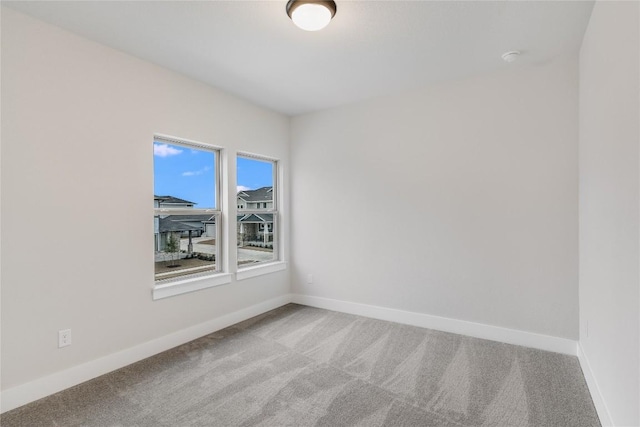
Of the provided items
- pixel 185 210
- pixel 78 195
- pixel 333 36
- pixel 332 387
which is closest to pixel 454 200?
pixel 333 36

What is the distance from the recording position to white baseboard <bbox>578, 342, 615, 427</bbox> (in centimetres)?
181

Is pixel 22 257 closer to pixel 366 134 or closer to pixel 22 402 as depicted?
pixel 22 402

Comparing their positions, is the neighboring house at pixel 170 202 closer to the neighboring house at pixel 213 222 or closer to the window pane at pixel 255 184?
the neighboring house at pixel 213 222

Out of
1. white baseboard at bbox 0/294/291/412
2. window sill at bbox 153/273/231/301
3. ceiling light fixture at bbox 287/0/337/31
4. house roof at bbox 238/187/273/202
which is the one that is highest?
ceiling light fixture at bbox 287/0/337/31

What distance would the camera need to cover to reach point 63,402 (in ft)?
7.03

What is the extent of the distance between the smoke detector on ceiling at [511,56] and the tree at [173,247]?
3510 millimetres

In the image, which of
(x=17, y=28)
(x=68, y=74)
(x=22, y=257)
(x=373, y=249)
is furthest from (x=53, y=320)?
(x=373, y=249)

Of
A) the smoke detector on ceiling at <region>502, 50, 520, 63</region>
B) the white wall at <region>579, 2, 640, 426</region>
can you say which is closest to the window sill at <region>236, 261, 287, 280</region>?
the white wall at <region>579, 2, 640, 426</region>

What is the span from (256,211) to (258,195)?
23 centimetres

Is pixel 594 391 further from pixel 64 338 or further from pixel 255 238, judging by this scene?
pixel 64 338

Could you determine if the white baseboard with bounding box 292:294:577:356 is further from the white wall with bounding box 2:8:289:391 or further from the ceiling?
the ceiling

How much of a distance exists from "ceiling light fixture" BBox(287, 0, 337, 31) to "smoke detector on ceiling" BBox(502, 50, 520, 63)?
1638 mm

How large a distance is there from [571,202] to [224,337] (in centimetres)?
346

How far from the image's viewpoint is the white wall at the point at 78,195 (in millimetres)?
2117
